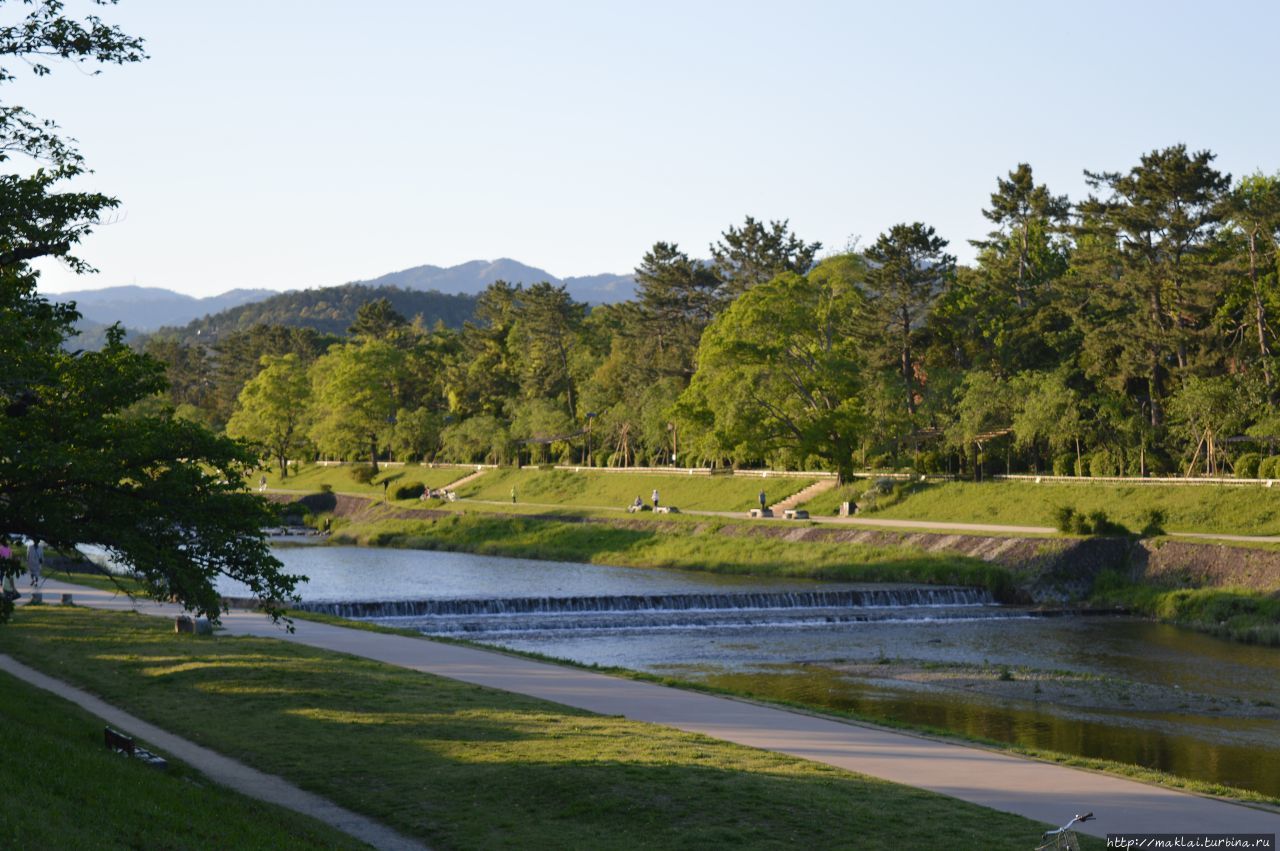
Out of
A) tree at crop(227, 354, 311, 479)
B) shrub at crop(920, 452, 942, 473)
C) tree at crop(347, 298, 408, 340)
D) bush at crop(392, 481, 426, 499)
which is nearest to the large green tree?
shrub at crop(920, 452, 942, 473)

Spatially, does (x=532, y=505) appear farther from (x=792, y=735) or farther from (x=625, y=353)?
(x=792, y=735)

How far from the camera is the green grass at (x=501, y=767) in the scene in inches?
601

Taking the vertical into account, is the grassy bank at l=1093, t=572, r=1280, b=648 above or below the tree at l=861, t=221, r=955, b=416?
below

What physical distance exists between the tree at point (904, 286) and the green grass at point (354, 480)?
4042cm

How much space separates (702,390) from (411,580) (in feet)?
70.4

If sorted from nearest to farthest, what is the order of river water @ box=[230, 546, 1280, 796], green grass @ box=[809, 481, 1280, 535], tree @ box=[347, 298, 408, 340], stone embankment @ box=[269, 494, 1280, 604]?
river water @ box=[230, 546, 1280, 796] → stone embankment @ box=[269, 494, 1280, 604] → green grass @ box=[809, 481, 1280, 535] → tree @ box=[347, 298, 408, 340]

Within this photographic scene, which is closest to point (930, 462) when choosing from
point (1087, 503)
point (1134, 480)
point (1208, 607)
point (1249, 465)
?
point (1087, 503)

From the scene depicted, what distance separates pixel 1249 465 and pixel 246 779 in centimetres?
4711

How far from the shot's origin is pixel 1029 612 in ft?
144

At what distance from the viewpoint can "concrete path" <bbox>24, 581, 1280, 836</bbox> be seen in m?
16.3

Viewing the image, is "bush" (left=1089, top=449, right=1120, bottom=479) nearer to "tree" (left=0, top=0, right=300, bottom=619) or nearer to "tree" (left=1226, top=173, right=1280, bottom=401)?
"tree" (left=1226, top=173, right=1280, bottom=401)

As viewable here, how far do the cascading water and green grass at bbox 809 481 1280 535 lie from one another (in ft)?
29.0

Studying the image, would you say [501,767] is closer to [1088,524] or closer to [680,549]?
[1088,524]

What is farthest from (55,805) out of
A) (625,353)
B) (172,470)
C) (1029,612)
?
(625,353)
